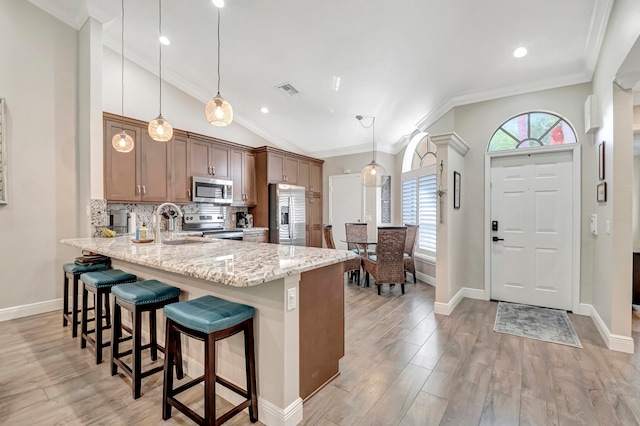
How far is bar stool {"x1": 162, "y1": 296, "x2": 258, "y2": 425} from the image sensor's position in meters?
1.51

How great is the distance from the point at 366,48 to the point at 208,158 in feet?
10.8

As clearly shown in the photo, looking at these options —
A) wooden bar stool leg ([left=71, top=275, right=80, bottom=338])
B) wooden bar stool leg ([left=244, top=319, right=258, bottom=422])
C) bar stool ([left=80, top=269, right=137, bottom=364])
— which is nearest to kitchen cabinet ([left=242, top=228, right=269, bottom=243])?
wooden bar stool leg ([left=71, top=275, right=80, bottom=338])

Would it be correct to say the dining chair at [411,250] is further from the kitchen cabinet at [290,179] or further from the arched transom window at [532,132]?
the kitchen cabinet at [290,179]

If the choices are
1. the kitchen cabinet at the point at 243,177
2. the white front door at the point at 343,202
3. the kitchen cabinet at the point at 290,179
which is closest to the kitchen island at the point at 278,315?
the kitchen cabinet at the point at 243,177

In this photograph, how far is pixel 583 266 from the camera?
3.53 meters


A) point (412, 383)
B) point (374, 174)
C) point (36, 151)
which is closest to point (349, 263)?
point (374, 174)

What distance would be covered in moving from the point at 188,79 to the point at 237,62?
1321mm

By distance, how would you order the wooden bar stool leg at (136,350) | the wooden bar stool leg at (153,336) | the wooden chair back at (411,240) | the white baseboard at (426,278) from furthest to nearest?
the wooden chair back at (411,240), the white baseboard at (426,278), the wooden bar stool leg at (153,336), the wooden bar stool leg at (136,350)

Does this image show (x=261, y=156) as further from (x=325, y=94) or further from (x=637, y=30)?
(x=637, y=30)

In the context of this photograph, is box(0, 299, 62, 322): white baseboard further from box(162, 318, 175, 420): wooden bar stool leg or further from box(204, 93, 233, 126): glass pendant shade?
box(204, 93, 233, 126): glass pendant shade

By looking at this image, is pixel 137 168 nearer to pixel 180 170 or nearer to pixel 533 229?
pixel 180 170

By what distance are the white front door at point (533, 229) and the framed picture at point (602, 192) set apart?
1.86ft

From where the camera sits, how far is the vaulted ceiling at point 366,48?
2.88 metres

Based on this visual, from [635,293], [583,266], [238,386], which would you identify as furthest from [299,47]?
[635,293]
